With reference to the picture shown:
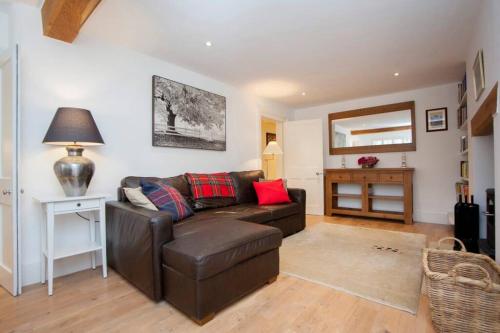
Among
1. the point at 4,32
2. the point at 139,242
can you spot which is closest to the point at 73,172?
the point at 139,242

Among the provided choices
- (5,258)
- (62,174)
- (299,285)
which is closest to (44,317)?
(5,258)

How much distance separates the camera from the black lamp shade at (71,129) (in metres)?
2.04

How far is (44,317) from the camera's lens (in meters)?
1.63

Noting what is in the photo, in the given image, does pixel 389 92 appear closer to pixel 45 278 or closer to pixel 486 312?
pixel 486 312

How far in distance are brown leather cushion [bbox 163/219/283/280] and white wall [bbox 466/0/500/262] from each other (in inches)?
63.4

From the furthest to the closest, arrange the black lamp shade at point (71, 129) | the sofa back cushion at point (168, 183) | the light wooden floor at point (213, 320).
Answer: the sofa back cushion at point (168, 183), the black lamp shade at point (71, 129), the light wooden floor at point (213, 320)

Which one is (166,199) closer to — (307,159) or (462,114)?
(307,159)

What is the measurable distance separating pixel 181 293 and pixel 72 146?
1.68 meters

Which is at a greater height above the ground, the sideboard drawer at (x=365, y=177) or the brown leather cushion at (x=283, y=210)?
the sideboard drawer at (x=365, y=177)

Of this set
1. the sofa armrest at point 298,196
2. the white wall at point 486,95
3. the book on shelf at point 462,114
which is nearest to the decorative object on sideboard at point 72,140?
the sofa armrest at point 298,196

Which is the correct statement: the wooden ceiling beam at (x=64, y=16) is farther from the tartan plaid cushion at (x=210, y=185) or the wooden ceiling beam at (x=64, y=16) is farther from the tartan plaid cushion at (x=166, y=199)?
the tartan plaid cushion at (x=210, y=185)

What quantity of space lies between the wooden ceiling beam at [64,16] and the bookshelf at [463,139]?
437 centimetres

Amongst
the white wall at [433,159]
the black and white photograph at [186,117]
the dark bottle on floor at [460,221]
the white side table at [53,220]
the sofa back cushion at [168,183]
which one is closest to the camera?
the white side table at [53,220]

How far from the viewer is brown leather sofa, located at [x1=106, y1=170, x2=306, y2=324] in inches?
61.0
